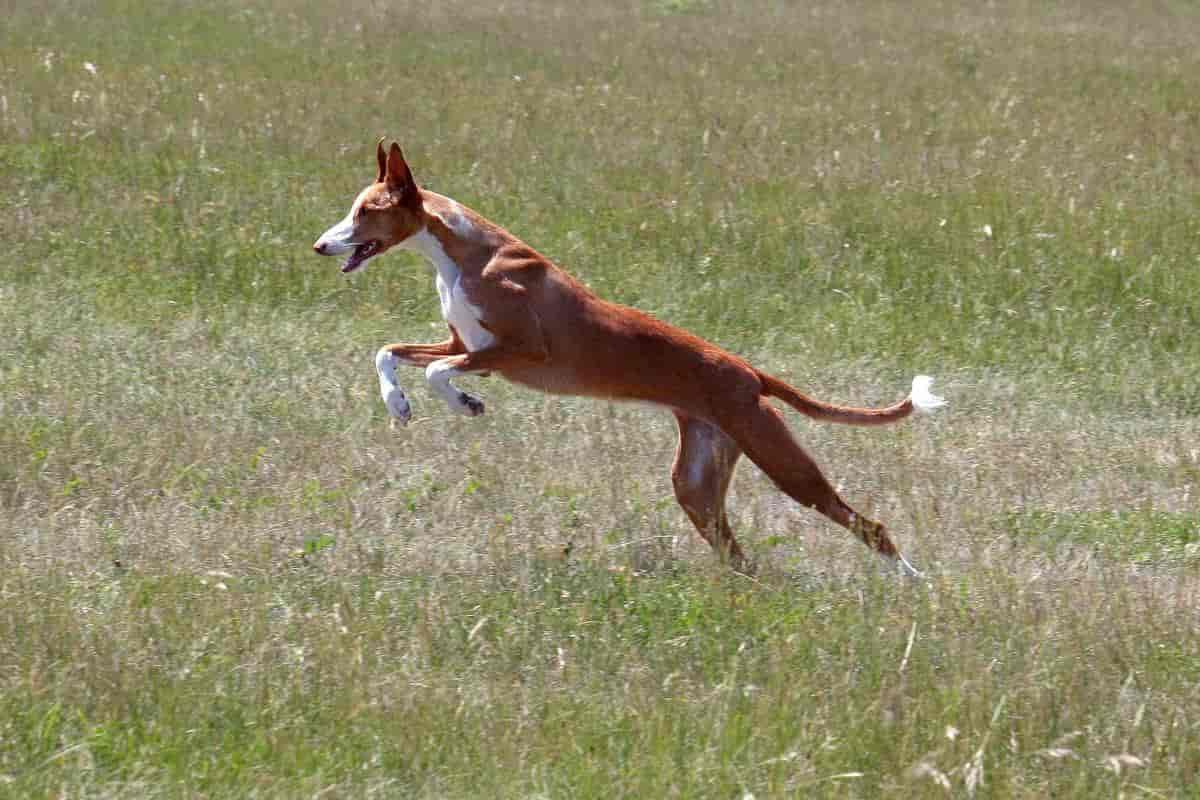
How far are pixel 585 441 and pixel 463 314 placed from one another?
1710 mm

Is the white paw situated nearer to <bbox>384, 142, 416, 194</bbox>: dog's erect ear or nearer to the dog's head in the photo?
the dog's head

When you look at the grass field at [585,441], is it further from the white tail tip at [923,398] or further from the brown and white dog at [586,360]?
the white tail tip at [923,398]

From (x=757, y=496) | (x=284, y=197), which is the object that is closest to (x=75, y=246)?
(x=284, y=197)

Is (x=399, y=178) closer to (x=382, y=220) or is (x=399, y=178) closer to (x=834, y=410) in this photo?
(x=382, y=220)

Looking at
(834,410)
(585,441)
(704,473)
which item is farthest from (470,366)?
(585,441)

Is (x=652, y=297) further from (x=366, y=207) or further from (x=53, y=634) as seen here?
(x=53, y=634)

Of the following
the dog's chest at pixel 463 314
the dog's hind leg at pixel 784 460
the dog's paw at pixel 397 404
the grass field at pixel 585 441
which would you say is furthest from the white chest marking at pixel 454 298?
the dog's hind leg at pixel 784 460

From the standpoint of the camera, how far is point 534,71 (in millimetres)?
16609

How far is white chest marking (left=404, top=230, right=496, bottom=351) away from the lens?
23.0 ft

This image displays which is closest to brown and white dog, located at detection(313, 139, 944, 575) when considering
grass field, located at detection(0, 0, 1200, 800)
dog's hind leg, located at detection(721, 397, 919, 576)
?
dog's hind leg, located at detection(721, 397, 919, 576)

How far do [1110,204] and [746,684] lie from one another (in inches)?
323

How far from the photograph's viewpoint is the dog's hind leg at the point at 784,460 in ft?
22.4

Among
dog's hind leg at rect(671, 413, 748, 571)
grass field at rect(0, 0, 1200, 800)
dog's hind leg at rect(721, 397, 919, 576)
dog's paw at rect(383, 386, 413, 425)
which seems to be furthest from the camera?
dog's hind leg at rect(671, 413, 748, 571)

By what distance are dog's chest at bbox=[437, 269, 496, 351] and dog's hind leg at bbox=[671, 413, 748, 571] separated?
83 centimetres
